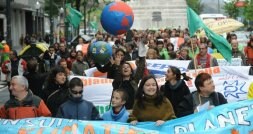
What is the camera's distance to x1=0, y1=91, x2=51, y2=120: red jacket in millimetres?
6934

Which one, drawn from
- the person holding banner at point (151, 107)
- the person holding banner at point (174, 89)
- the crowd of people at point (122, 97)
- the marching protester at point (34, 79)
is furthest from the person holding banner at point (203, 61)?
the person holding banner at point (151, 107)

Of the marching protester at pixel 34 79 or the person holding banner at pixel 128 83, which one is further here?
the marching protester at pixel 34 79

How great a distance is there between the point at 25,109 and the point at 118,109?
0.99m

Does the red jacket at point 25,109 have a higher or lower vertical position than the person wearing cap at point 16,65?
lower

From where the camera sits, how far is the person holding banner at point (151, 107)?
694cm

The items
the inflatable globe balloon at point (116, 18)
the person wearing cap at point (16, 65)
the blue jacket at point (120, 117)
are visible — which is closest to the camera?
the blue jacket at point (120, 117)

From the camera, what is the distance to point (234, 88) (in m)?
10.6

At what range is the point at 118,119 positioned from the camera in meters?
7.06

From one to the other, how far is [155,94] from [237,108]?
2.92 feet

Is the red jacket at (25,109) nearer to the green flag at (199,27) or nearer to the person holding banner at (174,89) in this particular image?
the person holding banner at (174,89)

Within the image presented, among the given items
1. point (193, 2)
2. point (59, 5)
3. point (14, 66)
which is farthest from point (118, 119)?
point (193, 2)

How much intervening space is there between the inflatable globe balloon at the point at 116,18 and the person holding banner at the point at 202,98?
5716 mm

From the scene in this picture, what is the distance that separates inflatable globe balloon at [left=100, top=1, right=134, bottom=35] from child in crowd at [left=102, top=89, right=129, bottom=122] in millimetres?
6027

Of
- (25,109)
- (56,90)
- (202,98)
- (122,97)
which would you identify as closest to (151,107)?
(122,97)
